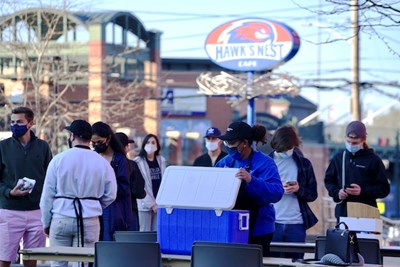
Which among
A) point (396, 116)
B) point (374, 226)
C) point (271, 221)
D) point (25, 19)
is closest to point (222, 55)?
point (25, 19)

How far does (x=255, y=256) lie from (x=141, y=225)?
23.0 feet

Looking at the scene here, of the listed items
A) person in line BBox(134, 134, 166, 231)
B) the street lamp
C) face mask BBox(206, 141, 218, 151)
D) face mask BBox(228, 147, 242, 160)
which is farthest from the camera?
the street lamp

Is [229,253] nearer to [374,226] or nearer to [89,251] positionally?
[89,251]

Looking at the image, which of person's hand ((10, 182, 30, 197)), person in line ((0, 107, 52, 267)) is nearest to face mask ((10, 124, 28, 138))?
person in line ((0, 107, 52, 267))

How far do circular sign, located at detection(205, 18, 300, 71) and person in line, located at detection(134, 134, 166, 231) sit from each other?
13.1 metres

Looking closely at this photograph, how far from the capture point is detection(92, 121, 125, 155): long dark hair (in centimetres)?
1202

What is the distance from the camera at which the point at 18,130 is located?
12.2 m

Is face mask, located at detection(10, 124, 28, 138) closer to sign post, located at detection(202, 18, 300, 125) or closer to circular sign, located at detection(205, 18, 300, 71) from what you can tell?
sign post, located at detection(202, 18, 300, 125)

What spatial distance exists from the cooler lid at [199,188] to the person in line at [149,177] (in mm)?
5383

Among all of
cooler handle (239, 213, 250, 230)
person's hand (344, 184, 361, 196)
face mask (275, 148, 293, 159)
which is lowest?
cooler handle (239, 213, 250, 230)

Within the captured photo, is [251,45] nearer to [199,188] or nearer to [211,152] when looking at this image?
[211,152]

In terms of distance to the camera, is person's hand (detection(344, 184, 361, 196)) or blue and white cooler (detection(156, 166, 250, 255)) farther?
person's hand (detection(344, 184, 361, 196))

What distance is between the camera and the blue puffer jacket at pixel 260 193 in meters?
9.88

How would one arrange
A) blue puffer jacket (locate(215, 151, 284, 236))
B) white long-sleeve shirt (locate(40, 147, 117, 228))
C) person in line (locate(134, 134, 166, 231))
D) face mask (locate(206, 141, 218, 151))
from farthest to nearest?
face mask (locate(206, 141, 218, 151)), person in line (locate(134, 134, 166, 231)), white long-sleeve shirt (locate(40, 147, 117, 228)), blue puffer jacket (locate(215, 151, 284, 236))
